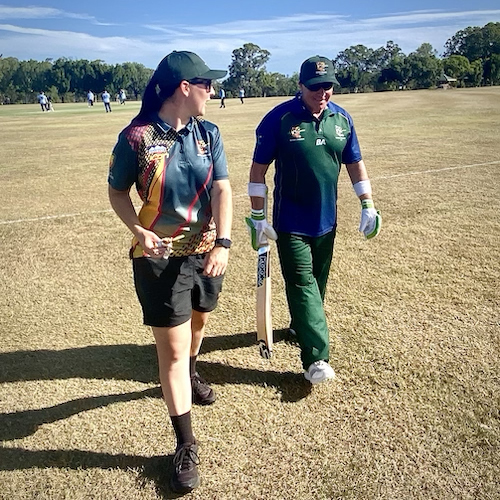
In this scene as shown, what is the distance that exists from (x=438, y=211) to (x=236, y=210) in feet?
10.8

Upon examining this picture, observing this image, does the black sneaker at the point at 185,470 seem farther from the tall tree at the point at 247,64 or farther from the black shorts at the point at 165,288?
the tall tree at the point at 247,64

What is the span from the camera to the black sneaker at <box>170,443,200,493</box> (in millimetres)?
2643

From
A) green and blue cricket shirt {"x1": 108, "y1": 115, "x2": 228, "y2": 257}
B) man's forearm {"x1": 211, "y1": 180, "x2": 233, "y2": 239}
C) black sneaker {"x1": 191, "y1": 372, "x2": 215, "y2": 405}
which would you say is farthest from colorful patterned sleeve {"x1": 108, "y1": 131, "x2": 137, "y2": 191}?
black sneaker {"x1": 191, "y1": 372, "x2": 215, "y2": 405}

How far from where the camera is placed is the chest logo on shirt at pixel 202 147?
103 inches

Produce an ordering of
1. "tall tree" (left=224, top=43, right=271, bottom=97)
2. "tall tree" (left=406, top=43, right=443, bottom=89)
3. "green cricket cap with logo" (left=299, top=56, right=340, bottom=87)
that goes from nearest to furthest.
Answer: "green cricket cap with logo" (left=299, top=56, right=340, bottom=87) → "tall tree" (left=406, top=43, right=443, bottom=89) → "tall tree" (left=224, top=43, right=271, bottom=97)

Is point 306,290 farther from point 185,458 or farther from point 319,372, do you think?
point 185,458

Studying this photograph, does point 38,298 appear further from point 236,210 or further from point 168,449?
point 236,210

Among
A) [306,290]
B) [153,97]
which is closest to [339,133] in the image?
[306,290]

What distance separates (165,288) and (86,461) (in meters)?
1.21

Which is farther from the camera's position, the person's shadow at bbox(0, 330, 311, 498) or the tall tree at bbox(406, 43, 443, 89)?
the tall tree at bbox(406, 43, 443, 89)

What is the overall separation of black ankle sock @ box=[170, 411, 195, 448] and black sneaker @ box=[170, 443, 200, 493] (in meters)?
0.03

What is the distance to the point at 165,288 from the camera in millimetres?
2637

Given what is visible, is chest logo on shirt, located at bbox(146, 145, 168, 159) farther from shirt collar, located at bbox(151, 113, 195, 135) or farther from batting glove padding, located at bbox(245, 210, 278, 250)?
batting glove padding, located at bbox(245, 210, 278, 250)

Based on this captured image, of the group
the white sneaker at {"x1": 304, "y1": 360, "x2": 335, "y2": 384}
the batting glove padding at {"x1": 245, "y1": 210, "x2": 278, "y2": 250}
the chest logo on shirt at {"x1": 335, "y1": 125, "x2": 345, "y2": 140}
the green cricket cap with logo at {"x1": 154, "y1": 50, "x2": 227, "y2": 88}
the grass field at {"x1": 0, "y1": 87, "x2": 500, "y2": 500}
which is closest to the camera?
the green cricket cap with logo at {"x1": 154, "y1": 50, "x2": 227, "y2": 88}
